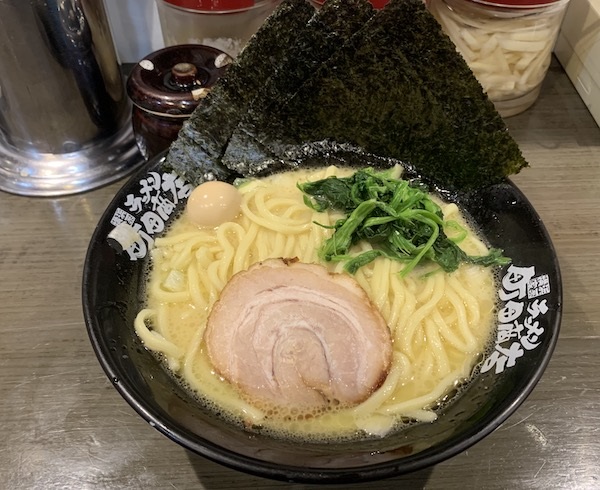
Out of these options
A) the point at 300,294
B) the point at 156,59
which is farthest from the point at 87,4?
the point at 300,294

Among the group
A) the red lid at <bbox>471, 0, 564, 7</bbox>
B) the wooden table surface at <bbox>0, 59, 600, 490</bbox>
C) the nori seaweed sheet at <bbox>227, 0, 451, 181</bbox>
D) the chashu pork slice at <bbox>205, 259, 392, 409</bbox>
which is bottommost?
the wooden table surface at <bbox>0, 59, 600, 490</bbox>

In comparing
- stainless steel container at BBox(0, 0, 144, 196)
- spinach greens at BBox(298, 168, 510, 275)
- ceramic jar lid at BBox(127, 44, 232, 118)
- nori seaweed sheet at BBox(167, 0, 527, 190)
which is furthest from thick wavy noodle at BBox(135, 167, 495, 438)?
stainless steel container at BBox(0, 0, 144, 196)

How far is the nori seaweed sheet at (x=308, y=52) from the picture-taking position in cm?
142

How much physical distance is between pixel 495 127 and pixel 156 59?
101 centimetres

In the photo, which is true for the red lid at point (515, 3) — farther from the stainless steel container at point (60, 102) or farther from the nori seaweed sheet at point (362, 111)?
the stainless steel container at point (60, 102)

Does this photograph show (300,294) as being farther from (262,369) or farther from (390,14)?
(390,14)

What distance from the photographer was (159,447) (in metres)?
1.24

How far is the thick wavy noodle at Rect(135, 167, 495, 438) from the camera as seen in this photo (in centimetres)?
108

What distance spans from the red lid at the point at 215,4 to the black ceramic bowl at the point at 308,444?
0.64 meters

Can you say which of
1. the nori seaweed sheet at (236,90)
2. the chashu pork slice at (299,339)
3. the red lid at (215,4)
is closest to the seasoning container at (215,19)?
the red lid at (215,4)

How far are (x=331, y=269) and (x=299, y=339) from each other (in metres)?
0.27

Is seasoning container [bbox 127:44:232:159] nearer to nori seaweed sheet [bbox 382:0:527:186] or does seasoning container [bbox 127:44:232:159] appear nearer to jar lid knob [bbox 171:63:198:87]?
jar lid knob [bbox 171:63:198:87]

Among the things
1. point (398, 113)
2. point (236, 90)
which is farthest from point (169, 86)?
point (398, 113)

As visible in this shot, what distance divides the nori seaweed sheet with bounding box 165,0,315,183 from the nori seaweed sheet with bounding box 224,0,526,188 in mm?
61
